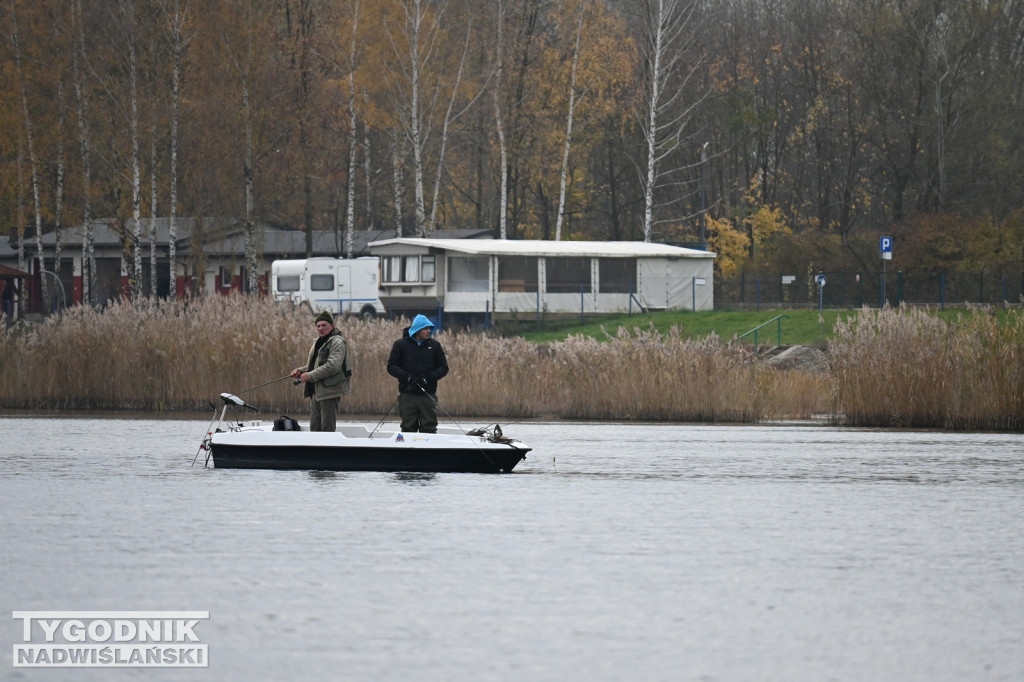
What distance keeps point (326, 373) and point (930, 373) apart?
13.3 metres

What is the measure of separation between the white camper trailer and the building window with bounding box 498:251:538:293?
492 centimetres

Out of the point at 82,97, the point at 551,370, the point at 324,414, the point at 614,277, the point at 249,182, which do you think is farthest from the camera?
the point at 614,277

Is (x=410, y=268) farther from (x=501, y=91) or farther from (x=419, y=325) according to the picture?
(x=419, y=325)

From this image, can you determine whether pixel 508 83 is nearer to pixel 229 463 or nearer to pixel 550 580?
pixel 229 463

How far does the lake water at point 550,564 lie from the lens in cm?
1026

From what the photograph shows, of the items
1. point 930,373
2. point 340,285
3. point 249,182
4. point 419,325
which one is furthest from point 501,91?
point 419,325

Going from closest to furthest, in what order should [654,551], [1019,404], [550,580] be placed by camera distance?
[550,580]
[654,551]
[1019,404]

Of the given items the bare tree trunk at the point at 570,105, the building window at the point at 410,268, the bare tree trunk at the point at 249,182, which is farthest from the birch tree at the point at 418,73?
the bare tree trunk at the point at 249,182

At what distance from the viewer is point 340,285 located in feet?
207

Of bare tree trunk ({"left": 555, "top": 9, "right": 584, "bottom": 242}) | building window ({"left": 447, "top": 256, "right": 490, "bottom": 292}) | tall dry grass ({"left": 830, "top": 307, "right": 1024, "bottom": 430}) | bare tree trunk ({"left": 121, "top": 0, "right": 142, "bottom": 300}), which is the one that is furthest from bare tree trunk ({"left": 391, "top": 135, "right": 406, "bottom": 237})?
tall dry grass ({"left": 830, "top": 307, "right": 1024, "bottom": 430})

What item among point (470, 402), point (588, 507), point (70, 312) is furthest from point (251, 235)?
point (588, 507)

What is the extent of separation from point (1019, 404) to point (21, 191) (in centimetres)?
4577

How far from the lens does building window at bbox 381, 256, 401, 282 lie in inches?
2415

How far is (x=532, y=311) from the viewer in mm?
60125
